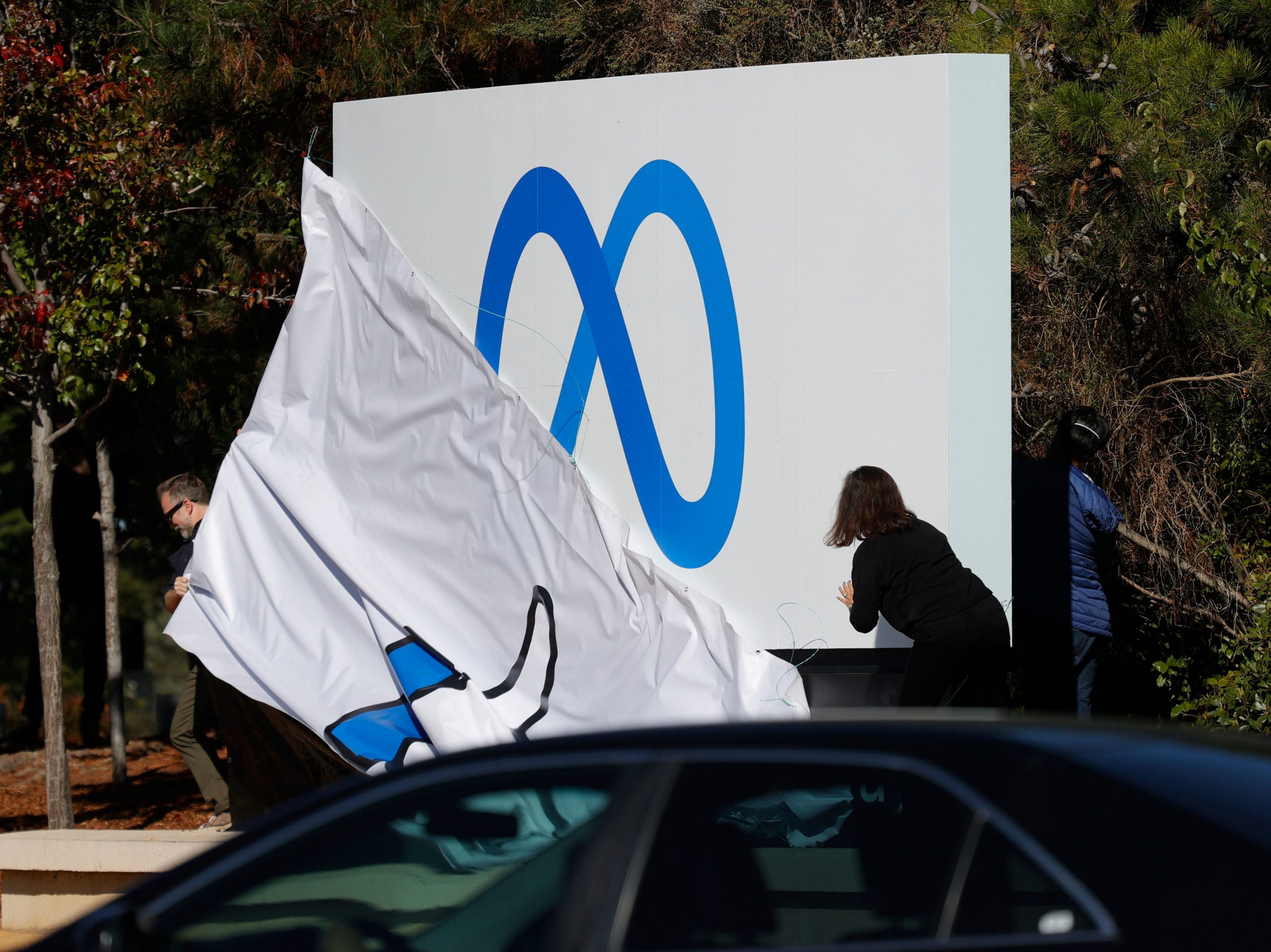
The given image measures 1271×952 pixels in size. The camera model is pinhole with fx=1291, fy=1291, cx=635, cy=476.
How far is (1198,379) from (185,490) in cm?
565

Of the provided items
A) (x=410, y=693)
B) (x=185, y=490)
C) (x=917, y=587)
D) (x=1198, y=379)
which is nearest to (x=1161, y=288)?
(x=1198, y=379)

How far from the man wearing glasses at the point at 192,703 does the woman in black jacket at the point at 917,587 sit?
339cm

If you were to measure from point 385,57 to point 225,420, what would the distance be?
2.90 metres

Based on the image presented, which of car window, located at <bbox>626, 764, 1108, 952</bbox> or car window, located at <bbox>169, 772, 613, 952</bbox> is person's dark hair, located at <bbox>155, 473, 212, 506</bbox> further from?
car window, located at <bbox>626, 764, 1108, 952</bbox>

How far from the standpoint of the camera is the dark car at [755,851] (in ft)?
6.45

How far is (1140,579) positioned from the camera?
7.93 meters

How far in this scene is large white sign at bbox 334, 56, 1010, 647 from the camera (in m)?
5.80

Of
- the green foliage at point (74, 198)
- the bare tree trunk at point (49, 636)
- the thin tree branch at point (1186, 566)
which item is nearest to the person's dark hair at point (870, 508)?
the thin tree branch at point (1186, 566)

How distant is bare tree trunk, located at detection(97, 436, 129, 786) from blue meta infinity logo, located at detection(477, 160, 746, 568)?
4444 millimetres

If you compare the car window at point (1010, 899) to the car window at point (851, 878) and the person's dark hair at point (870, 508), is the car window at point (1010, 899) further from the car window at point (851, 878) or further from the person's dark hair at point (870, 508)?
the person's dark hair at point (870, 508)

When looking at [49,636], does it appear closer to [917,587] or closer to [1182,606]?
[917,587]

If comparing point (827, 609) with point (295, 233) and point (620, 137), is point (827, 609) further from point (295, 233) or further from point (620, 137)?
point (295, 233)

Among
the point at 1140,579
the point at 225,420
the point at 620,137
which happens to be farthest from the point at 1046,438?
the point at 225,420

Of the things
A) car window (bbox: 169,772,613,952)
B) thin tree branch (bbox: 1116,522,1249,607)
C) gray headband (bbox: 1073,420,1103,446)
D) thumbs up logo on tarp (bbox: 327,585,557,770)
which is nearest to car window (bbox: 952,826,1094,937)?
car window (bbox: 169,772,613,952)
